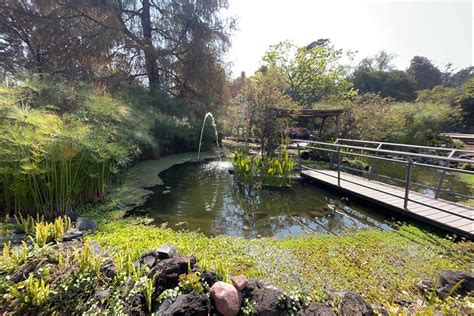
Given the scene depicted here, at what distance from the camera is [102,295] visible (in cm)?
154

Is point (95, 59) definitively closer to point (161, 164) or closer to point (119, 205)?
point (161, 164)

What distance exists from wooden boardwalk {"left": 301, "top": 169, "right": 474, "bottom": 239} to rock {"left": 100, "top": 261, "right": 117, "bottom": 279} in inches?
165

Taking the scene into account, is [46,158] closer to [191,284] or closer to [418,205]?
[191,284]

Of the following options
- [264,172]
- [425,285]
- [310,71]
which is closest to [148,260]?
[425,285]

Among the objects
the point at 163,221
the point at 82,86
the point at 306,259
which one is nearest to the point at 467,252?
the point at 306,259

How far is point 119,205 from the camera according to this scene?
4.12 m

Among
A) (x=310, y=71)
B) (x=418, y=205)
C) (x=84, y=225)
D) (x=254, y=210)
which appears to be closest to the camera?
(x=84, y=225)

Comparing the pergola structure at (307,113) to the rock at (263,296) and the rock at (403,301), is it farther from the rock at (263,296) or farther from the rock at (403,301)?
the rock at (263,296)

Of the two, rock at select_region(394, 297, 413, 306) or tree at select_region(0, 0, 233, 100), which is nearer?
rock at select_region(394, 297, 413, 306)

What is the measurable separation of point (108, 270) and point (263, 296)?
1.31m

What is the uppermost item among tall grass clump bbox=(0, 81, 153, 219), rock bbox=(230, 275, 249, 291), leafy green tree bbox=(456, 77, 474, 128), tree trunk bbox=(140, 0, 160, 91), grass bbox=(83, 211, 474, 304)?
tree trunk bbox=(140, 0, 160, 91)

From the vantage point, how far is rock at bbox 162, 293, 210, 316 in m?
1.42

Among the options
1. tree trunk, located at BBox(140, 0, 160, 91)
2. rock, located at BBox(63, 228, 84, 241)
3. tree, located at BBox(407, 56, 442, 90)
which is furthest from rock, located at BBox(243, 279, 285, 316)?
tree, located at BBox(407, 56, 442, 90)

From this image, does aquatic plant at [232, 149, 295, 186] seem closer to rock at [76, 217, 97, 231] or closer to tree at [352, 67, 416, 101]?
rock at [76, 217, 97, 231]
